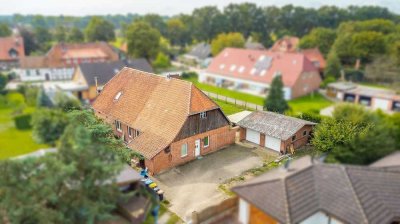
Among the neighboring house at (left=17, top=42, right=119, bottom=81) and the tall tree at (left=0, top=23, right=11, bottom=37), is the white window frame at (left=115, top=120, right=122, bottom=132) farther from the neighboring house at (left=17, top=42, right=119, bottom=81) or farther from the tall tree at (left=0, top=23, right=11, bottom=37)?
the tall tree at (left=0, top=23, right=11, bottom=37)

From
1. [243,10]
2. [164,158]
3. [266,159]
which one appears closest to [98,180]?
[164,158]

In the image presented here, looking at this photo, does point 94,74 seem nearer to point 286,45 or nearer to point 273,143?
point 273,143

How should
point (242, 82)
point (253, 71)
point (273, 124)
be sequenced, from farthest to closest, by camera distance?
point (242, 82)
point (253, 71)
point (273, 124)

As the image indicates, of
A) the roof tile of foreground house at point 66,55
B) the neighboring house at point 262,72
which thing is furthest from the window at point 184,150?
the roof tile of foreground house at point 66,55

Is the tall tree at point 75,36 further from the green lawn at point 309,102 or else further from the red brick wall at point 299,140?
the red brick wall at point 299,140

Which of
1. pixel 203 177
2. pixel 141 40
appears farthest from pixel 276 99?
pixel 141 40
